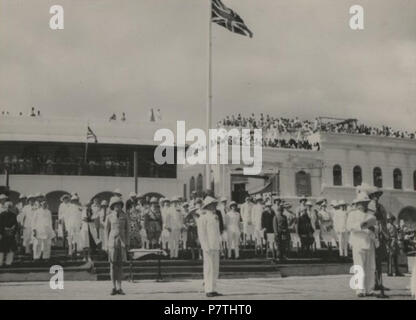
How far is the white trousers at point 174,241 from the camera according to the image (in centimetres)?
1250

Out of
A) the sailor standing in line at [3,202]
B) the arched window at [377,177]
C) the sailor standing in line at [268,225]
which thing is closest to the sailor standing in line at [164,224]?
the sailor standing in line at [268,225]

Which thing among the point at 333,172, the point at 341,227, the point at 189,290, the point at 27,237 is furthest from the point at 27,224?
the point at 333,172

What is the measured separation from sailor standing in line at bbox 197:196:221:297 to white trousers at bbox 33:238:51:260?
3.50 m

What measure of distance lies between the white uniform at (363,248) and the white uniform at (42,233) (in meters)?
5.69

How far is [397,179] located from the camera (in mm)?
14680

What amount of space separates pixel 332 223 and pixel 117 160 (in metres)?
6.32

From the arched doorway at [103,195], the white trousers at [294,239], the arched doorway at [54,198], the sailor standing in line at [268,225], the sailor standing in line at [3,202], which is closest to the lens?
the sailor standing in line at [3,202]

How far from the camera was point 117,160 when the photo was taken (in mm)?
17281

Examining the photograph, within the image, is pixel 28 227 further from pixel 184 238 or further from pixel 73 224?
pixel 184 238

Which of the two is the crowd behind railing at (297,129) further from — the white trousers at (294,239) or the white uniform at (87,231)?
the white uniform at (87,231)

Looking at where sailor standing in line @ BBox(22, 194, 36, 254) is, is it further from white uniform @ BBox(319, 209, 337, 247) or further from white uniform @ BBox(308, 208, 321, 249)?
white uniform @ BBox(319, 209, 337, 247)

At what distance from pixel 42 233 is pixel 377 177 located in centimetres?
834
